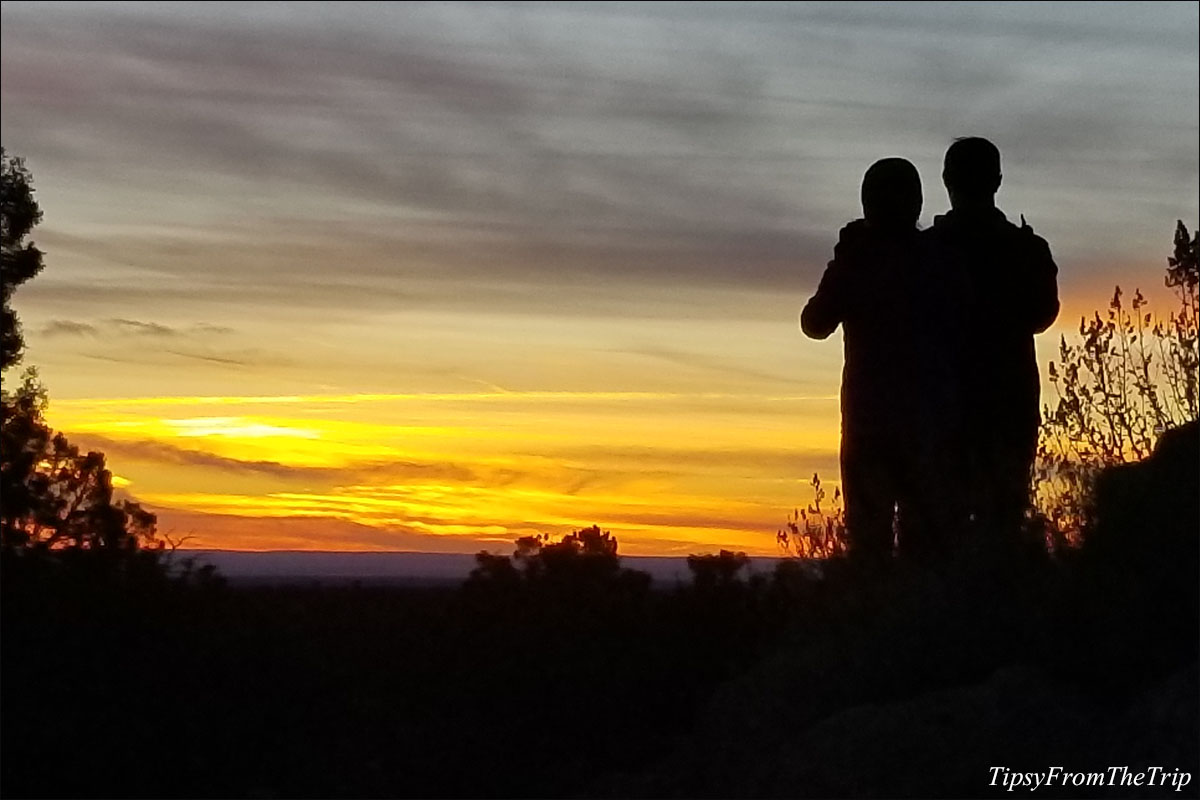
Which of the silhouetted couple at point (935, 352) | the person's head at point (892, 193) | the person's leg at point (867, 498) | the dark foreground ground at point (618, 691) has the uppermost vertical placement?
the person's head at point (892, 193)

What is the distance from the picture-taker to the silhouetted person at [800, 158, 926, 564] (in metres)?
8.09

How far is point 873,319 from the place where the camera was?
26.8ft

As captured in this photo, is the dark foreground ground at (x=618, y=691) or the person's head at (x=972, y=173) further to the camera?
the person's head at (x=972, y=173)

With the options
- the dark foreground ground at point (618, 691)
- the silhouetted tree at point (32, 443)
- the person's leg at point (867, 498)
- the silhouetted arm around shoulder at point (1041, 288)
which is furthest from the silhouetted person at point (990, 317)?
the silhouetted tree at point (32, 443)

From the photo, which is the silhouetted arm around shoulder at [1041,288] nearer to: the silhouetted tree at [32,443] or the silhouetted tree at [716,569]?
the silhouetted tree at [716,569]

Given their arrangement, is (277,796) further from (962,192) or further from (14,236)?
(14,236)

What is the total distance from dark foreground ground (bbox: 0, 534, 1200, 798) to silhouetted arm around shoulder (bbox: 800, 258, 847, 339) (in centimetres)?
110

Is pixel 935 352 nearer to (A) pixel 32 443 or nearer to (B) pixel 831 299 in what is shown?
(B) pixel 831 299

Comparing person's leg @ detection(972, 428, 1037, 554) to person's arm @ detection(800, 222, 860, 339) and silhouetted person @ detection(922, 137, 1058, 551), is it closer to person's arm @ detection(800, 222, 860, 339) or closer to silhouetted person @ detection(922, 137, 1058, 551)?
silhouetted person @ detection(922, 137, 1058, 551)

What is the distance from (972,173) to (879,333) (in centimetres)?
87

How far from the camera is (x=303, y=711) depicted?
23.7 ft

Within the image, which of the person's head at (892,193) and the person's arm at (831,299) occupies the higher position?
the person's head at (892,193)

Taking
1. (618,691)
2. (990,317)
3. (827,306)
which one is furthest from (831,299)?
(618,691)

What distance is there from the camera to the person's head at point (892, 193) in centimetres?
806
